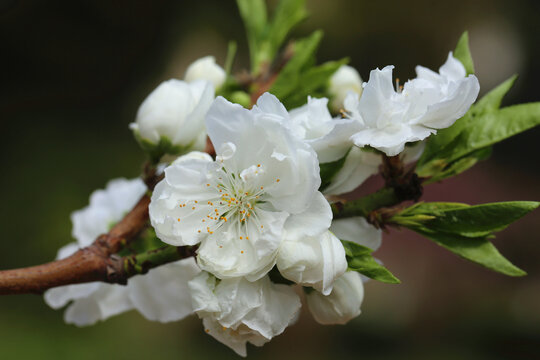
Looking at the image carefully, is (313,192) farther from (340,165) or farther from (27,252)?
(27,252)

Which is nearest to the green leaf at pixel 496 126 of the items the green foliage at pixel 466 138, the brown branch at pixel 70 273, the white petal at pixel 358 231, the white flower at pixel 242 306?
the green foliage at pixel 466 138

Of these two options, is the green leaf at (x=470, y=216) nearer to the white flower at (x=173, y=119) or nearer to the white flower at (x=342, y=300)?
the white flower at (x=342, y=300)

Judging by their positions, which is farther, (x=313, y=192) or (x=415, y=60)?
(x=415, y=60)

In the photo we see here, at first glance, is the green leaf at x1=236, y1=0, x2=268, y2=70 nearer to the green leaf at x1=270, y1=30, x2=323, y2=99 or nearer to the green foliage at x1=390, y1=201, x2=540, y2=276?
the green leaf at x1=270, y1=30, x2=323, y2=99

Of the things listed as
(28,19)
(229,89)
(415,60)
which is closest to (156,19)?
(28,19)

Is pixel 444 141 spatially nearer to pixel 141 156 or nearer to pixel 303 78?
pixel 303 78

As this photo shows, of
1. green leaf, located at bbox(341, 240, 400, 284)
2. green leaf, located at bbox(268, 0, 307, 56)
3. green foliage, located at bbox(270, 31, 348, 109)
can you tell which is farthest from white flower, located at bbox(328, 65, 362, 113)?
green leaf, located at bbox(341, 240, 400, 284)

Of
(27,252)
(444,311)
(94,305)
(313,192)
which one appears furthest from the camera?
(444,311)

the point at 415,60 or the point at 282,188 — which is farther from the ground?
the point at 415,60
